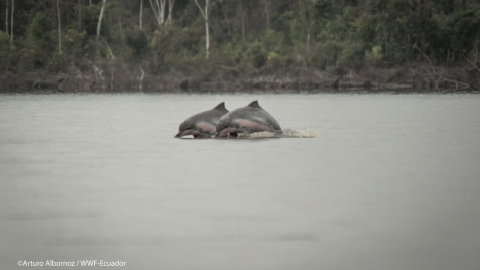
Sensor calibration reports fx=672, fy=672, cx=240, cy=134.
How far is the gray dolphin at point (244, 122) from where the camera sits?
14.0m

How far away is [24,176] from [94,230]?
10.8 ft

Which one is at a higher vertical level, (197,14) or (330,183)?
(197,14)

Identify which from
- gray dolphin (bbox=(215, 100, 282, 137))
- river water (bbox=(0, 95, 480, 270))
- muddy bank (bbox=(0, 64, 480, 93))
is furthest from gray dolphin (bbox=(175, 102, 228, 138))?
muddy bank (bbox=(0, 64, 480, 93))

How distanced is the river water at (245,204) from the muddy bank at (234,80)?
4004cm

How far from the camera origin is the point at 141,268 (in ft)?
15.7

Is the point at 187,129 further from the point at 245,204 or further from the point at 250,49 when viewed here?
the point at 250,49

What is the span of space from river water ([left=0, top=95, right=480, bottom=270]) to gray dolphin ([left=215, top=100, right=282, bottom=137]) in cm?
134

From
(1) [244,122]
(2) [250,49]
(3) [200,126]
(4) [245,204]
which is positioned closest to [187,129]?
(3) [200,126]

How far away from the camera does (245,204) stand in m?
6.73

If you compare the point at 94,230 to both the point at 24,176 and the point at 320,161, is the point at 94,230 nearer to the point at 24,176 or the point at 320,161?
the point at 24,176

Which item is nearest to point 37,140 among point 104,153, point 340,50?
point 104,153

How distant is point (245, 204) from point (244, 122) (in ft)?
24.2

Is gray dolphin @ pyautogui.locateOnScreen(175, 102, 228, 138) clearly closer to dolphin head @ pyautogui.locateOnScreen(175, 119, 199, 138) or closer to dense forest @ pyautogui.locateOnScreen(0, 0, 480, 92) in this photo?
dolphin head @ pyautogui.locateOnScreen(175, 119, 199, 138)

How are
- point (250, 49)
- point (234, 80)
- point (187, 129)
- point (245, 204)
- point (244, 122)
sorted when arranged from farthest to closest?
point (250, 49) → point (234, 80) → point (187, 129) → point (244, 122) → point (245, 204)
